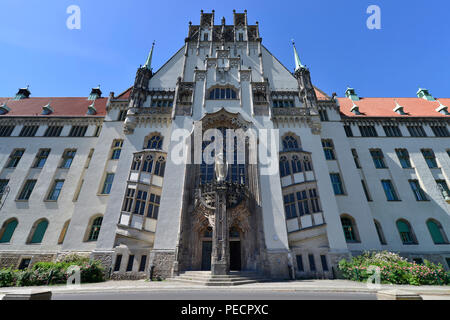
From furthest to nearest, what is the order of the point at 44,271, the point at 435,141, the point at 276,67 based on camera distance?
1. the point at 276,67
2. the point at 435,141
3. the point at 44,271

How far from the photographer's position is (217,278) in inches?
533

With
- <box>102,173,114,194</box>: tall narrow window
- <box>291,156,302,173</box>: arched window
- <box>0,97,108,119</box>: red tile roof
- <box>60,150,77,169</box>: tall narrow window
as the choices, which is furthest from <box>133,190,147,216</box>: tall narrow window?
<box>291,156,302,173</box>: arched window

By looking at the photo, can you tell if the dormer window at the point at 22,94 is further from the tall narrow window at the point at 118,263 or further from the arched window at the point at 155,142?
the tall narrow window at the point at 118,263

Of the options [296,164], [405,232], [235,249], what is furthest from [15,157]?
[405,232]

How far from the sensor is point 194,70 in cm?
2670

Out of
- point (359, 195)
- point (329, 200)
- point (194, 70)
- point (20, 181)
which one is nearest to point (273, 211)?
point (329, 200)

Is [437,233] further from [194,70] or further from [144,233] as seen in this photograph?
[194,70]

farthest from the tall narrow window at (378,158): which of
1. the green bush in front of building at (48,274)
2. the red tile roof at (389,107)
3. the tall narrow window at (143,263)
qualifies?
the green bush in front of building at (48,274)

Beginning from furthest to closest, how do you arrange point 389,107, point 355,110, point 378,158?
point 389,107
point 355,110
point 378,158

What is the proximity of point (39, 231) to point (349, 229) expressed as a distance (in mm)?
31413

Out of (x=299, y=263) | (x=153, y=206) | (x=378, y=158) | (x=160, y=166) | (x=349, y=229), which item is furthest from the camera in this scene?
(x=378, y=158)

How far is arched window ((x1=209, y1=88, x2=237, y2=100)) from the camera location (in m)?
24.9

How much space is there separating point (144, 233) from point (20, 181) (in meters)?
17.3

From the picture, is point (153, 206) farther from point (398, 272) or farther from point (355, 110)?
point (355, 110)
